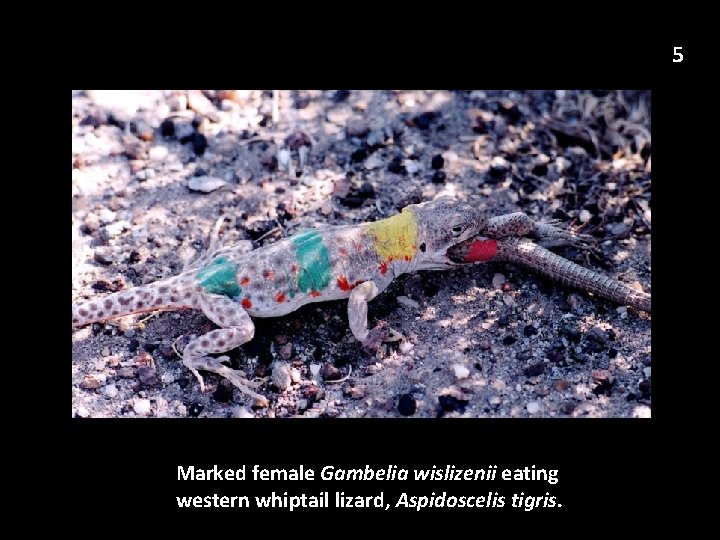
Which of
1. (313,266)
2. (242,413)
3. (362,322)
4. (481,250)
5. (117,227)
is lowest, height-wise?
(242,413)

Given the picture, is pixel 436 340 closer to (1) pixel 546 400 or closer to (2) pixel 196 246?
(1) pixel 546 400

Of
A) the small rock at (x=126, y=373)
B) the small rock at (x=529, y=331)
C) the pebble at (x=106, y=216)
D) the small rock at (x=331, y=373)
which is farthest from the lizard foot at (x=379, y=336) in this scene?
the pebble at (x=106, y=216)

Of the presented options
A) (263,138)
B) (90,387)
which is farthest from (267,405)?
(263,138)

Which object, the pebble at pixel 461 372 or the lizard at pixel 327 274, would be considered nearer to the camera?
the pebble at pixel 461 372

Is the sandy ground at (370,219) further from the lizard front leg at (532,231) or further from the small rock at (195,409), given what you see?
the lizard front leg at (532,231)

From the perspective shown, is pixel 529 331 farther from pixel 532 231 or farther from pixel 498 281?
pixel 532 231

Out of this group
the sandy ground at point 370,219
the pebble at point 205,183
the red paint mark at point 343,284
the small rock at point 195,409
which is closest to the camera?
the small rock at point 195,409

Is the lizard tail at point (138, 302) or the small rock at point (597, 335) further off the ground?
the lizard tail at point (138, 302)

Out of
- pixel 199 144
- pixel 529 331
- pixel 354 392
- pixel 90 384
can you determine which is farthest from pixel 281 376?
pixel 199 144
